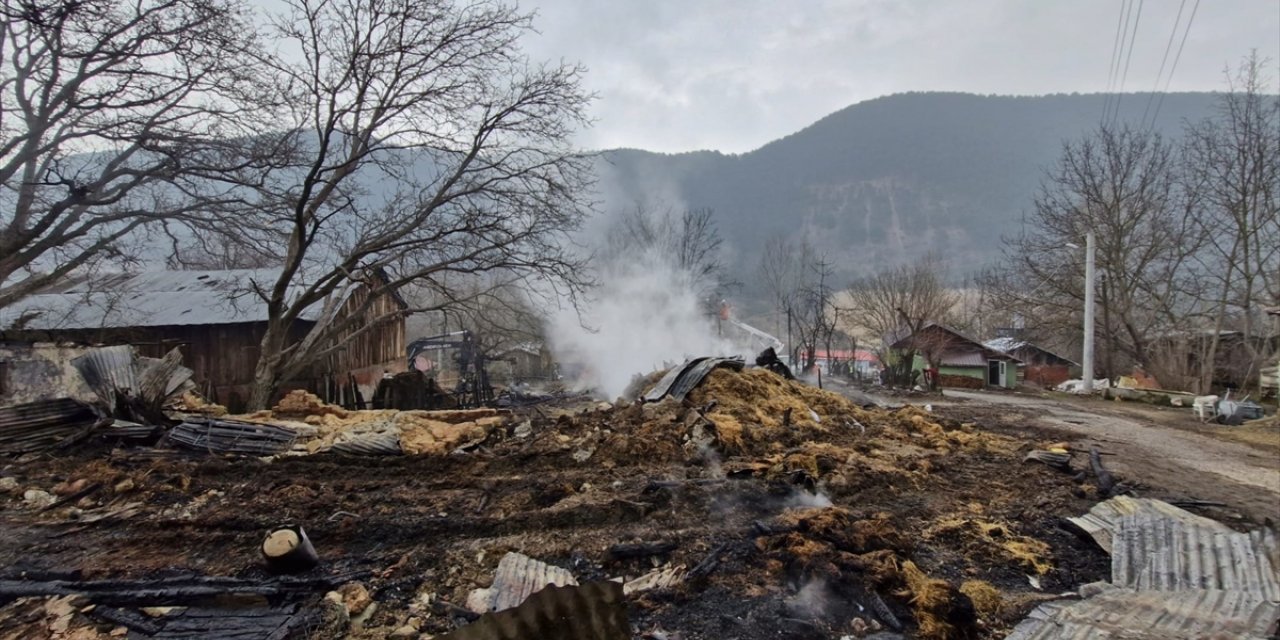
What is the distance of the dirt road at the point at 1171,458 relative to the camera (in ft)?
21.3

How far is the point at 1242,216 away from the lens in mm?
20953

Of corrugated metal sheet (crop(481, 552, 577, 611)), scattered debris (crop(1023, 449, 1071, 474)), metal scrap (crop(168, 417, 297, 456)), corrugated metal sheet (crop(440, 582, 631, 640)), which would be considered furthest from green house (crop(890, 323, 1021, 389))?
corrugated metal sheet (crop(440, 582, 631, 640))

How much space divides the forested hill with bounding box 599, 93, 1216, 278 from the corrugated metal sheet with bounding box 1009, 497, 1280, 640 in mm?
74356

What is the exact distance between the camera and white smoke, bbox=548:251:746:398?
26.3 m

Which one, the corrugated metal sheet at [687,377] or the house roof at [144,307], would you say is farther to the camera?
the house roof at [144,307]

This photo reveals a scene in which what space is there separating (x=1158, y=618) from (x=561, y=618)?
11.4 feet

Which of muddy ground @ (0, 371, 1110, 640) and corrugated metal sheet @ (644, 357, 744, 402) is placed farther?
corrugated metal sheet @ (644, 357, 744, 402)

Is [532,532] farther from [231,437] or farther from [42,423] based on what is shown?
[42,423]

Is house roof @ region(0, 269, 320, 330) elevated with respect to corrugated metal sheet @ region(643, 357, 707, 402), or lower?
elevated

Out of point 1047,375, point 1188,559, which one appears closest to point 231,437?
point 1188,559

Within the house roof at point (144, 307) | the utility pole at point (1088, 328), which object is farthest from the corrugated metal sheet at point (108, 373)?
the utility pole at point (1088, 328)

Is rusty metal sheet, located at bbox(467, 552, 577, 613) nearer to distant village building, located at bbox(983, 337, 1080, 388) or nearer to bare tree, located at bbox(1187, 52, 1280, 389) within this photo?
bare tree, located at bbox(1187, 52, 1280, 389)

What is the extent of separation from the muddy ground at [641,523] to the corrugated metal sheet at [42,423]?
489mm

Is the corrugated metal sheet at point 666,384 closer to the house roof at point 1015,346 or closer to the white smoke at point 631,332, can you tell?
the white smoke at point 631,332
